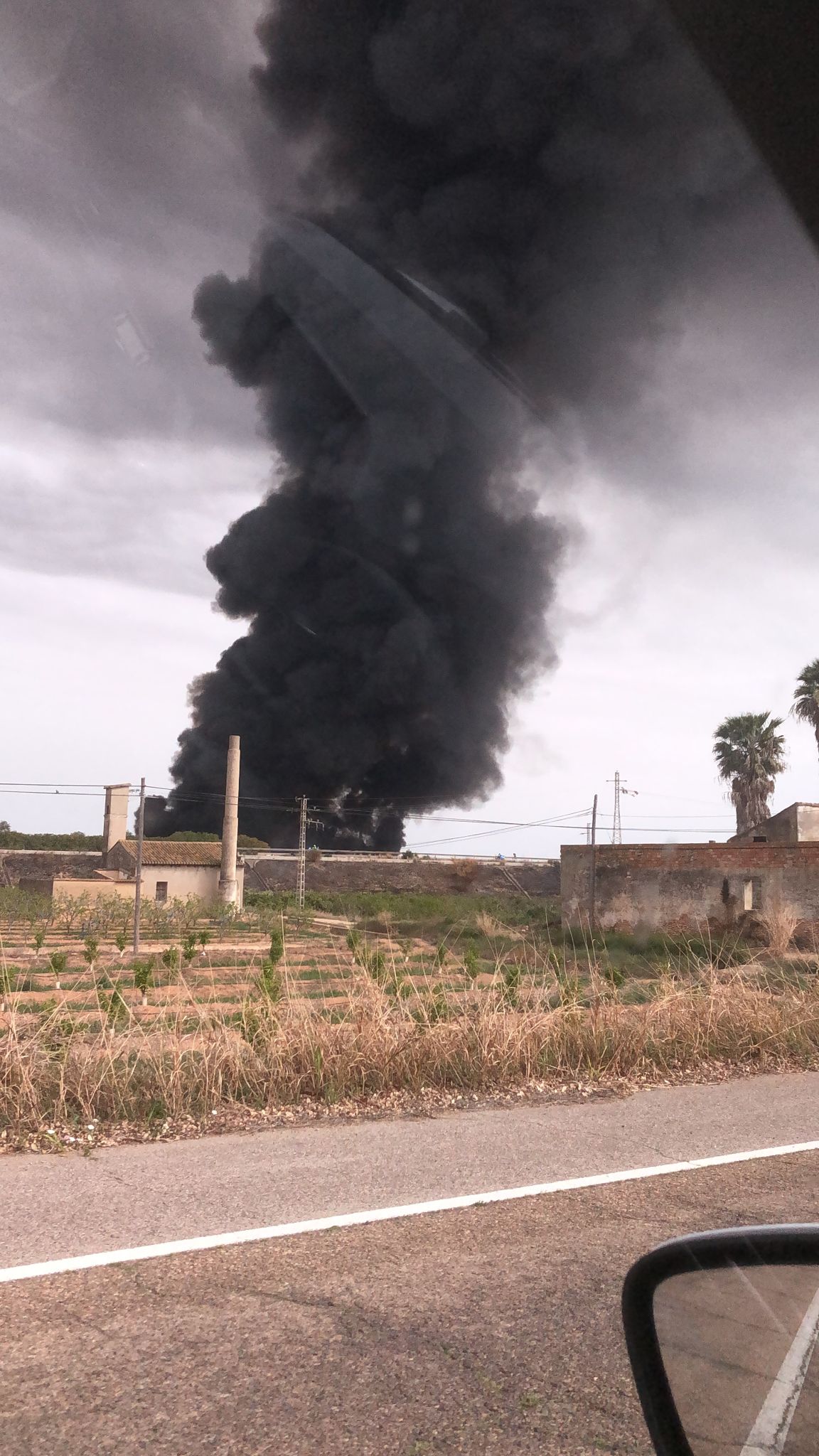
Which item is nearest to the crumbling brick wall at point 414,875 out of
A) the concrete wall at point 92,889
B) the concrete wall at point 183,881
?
the concrete wall at point 183,881

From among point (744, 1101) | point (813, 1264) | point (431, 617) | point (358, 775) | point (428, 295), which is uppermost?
point (428, 295)

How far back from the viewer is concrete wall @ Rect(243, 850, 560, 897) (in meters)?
48.8

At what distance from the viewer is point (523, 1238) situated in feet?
13.7

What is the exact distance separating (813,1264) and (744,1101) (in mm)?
6605

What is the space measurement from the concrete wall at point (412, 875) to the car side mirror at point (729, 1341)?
46002mm

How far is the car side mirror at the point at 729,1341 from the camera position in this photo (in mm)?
1357

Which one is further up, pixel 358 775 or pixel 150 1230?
pixel 358 775

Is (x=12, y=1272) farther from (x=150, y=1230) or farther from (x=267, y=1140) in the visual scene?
(x=267, y=1140)

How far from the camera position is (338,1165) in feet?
17.7

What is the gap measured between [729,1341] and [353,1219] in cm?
304

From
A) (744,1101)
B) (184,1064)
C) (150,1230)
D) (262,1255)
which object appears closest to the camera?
(262,1255)

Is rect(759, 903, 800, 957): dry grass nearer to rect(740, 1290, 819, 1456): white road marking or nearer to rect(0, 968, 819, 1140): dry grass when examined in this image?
rect(0, 968, 819, 1140): dry grass

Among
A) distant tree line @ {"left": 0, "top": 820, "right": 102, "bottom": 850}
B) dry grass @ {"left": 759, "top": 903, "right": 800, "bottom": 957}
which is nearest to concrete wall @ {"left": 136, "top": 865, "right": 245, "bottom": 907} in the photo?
distant tree line @ {"left": 0, "top": 820, "right": 102, "bottom": 850}

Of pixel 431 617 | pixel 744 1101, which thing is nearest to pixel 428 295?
pixel 431 617
